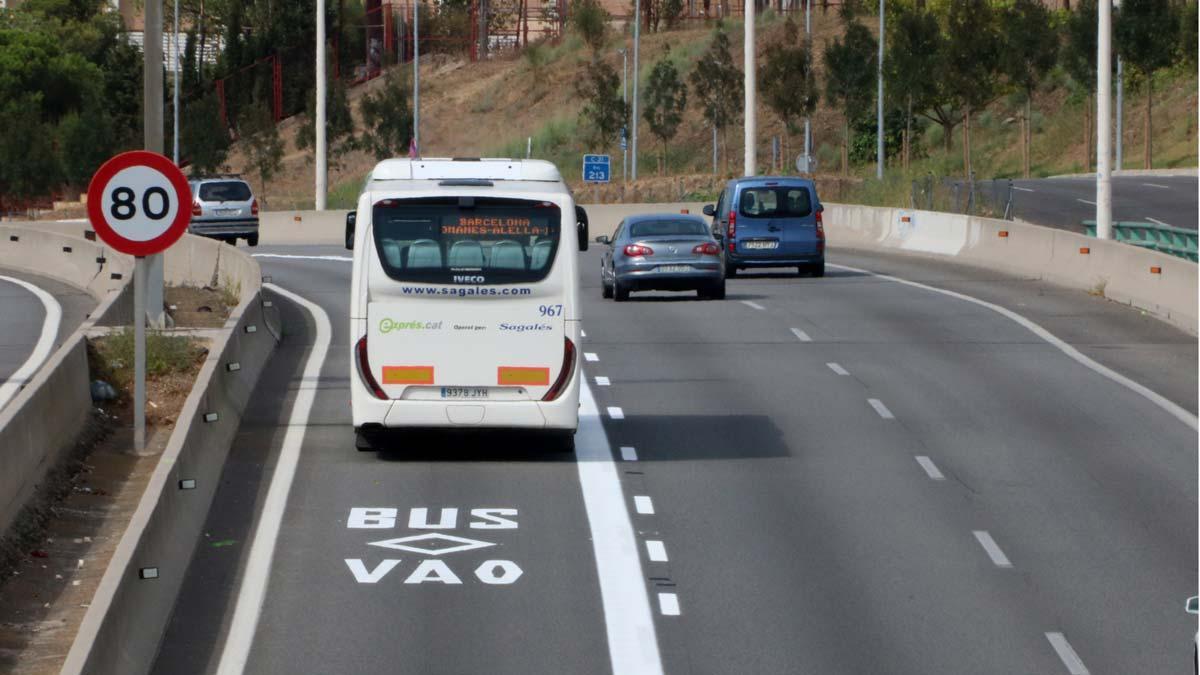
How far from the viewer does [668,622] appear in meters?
11.6

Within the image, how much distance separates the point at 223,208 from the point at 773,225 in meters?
18.5

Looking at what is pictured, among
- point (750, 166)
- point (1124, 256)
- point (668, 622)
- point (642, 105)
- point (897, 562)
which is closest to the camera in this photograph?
point (668, 622)

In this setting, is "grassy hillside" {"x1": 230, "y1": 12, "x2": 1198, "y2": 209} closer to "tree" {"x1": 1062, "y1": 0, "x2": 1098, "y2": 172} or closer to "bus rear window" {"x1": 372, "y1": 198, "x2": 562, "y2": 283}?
"tree" {"x1": 1062, "y1": 0, "x2": 1098, "y2": 172}

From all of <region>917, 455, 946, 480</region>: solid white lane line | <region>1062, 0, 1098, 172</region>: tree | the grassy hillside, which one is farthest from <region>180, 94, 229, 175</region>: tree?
<region>917, 455, 946, 480</region>: solid white lane line

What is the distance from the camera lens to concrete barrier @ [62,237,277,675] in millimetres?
9273

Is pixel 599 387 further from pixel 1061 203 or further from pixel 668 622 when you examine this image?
pixel 1061 203

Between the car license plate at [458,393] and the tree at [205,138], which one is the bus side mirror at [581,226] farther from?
the tree at [205,138]

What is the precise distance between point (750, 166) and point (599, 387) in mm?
32254

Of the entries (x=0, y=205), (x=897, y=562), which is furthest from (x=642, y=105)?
(x=897, y=562)

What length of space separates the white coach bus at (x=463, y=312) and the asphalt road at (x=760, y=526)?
58 cm

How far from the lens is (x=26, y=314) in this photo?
31969 millimetres

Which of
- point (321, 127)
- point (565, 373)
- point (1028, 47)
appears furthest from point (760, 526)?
point (1028, 47)

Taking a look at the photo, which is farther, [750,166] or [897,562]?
[750,166]

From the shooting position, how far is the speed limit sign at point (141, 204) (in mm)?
15453
